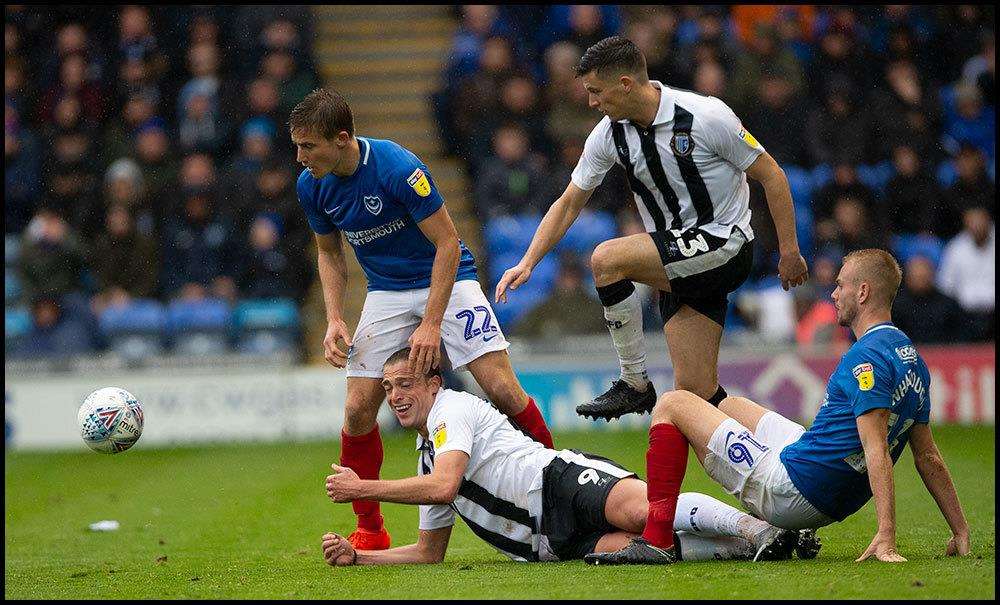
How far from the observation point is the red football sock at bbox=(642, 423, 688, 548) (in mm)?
6250

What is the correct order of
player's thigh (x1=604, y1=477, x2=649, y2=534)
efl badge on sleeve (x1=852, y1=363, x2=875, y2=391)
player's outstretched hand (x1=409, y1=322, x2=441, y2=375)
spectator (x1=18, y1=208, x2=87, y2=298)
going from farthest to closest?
1. spectator (x1=18, y1=208, x2=87, y2=298)
2. player's outstretched hand (x1=409, y1=322, x2=441, y2=375)
3. player's thigh (x1=604, y1=477, x2=649, y2=534)
4. efl badge on sleeve (x1=852, y1=363, x2=875, y2=391)

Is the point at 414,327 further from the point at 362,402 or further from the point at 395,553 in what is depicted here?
the point at 395,553

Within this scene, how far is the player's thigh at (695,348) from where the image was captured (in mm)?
7402

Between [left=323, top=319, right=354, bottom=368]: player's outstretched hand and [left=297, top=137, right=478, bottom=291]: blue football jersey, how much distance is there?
402 millimetres

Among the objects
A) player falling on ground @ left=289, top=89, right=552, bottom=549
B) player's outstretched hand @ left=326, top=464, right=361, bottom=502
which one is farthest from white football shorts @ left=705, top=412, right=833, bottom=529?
player's outstretched hand @ left=326, top=464, right=361, bottom=502

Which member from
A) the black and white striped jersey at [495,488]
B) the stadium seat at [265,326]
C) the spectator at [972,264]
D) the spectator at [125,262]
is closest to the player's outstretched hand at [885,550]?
the black and white striped jersey at [495,488]

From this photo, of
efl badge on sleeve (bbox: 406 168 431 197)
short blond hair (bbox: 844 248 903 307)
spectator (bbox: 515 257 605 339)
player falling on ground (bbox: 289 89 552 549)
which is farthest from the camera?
spectator (bbox: 515 257 605 339)

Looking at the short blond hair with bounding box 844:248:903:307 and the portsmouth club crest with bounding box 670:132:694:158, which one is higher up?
the portsmouth club crest with bounding box 670:132:694:158

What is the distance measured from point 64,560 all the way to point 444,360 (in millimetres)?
6637

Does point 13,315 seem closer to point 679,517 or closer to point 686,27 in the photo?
point 686,27

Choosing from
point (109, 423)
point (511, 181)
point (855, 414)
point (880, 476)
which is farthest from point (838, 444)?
point (511, 181)

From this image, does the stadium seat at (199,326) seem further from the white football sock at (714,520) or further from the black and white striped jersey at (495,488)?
the white football sock at (714,520)

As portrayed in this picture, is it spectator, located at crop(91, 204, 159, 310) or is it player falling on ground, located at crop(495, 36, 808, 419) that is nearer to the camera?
player falling on ground, located at crop(495, 36, 808, 419)

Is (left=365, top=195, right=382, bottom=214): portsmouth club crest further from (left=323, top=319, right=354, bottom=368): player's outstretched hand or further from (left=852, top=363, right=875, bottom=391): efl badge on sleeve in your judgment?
(left=852, top=363, right=875, bottom=391): efl badge on sleeve
